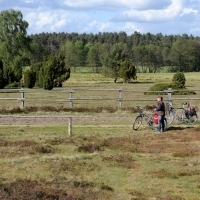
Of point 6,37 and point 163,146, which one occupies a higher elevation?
point 6,37

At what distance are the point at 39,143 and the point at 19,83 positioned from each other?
43495mm

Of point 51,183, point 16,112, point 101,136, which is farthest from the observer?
point 16,112

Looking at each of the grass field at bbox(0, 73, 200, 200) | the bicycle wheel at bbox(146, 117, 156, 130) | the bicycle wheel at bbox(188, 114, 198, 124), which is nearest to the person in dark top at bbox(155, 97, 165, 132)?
the grass field at bbox(0, 73, 200, 200)

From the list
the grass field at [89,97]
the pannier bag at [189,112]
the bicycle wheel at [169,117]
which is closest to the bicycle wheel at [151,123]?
the bicycle wheel at [169,117]

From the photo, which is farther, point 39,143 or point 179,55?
point 179,55

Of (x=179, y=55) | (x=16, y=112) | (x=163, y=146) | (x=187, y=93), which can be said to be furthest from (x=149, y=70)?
(x=163, y=146)

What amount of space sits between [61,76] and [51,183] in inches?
1838

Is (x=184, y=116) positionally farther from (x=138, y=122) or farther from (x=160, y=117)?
(x=160, y=117)

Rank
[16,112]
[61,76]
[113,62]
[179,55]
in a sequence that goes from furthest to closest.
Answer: [179,55]
[113,62]
[61,76]
[16,112]

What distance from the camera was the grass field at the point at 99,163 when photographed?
11.2 metres

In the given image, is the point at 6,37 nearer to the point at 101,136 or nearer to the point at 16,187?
the point at 101,136

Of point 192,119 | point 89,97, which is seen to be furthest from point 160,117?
point 89,97

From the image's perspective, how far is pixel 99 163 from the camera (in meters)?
14.3

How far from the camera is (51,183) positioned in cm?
1187
